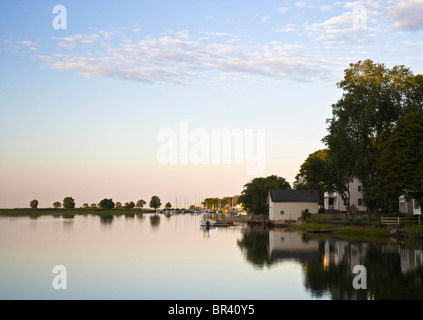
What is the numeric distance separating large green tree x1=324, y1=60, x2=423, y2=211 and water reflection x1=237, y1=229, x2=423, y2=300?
19.2m

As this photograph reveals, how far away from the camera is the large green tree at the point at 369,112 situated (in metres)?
65.3

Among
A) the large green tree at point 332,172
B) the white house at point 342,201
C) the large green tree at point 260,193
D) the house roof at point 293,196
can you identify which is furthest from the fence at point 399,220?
the large green tree at point 260,193

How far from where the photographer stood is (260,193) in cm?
11588

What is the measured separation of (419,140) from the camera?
55781mm

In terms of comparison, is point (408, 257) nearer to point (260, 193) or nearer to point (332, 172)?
point (332, 172)

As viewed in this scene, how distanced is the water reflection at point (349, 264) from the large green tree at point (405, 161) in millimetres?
9997

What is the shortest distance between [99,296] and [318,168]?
55.3 metres

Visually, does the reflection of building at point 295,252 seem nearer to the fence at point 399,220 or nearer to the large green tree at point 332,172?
the fence at point 399,220

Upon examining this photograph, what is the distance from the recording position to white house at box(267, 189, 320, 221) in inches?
3713

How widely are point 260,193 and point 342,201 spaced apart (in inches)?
833

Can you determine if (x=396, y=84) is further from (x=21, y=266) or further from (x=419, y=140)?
(x=21, y=266)

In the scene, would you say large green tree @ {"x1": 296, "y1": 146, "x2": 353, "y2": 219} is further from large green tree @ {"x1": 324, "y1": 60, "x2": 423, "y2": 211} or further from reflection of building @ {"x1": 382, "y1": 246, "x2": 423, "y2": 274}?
reflection of building @ {"x1": 382, "y1": 246, "x2": 423, "y2": 274}

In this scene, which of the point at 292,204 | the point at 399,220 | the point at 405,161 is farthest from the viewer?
the point at 292,204

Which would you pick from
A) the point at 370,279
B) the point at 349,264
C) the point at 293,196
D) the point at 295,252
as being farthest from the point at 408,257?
the point at 293,196
